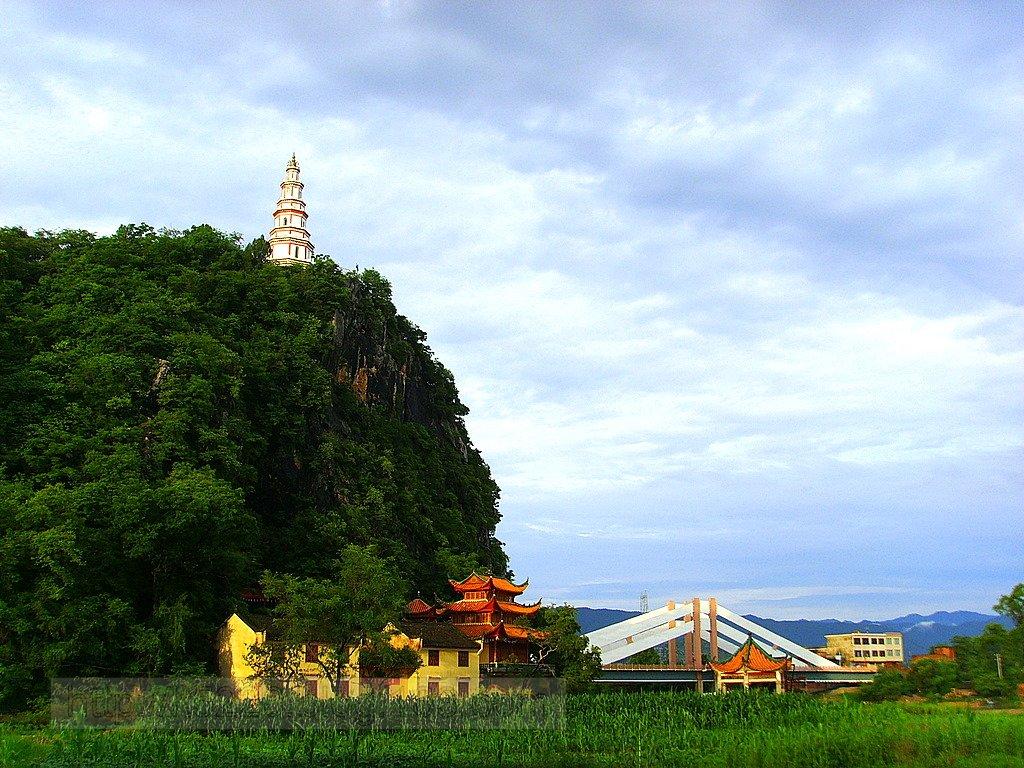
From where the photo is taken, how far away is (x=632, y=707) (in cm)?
3419

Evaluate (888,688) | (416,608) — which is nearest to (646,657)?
(888,688)

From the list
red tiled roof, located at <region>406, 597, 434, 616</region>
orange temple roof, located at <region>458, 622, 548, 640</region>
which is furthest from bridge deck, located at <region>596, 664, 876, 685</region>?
red tiled roof, located at <region>406, 597, 434, 616</region>

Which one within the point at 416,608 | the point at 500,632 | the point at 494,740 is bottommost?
the point at 494,740

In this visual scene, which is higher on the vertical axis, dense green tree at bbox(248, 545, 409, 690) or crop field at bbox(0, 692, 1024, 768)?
dense green tree at bbox(248, 545, 409, 690)

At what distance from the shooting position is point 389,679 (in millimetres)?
34781

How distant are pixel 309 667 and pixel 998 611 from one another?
3470 cm

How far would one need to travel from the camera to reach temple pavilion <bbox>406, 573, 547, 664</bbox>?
144ft

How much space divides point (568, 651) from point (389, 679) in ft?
34.2

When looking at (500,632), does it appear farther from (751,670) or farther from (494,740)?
(494,740)

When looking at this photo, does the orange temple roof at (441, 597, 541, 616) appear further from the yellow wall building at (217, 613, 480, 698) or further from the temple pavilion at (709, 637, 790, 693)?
the temple pavilion at (709, 637, 790, 693)

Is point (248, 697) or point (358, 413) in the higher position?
point (358, 413)

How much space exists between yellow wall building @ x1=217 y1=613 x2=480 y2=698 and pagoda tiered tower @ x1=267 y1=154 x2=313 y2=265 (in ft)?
137

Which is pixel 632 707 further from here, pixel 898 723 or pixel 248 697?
pixel 248 697

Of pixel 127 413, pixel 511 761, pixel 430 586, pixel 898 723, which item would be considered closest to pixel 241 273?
pixel 127 413
